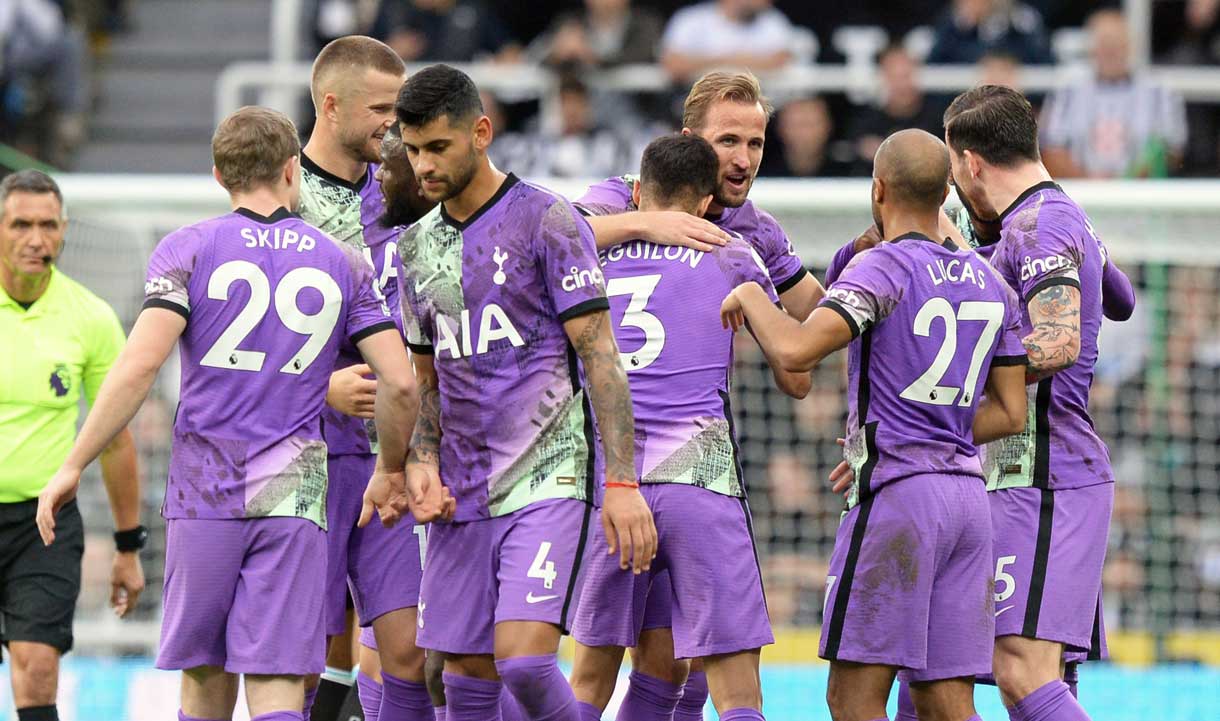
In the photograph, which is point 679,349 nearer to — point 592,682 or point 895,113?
point 592,682

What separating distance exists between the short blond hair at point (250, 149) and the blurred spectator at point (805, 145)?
7572 millimetres

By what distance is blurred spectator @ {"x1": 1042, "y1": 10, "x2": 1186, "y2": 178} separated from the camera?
13391 millimetres

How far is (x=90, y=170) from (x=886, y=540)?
13224 mm

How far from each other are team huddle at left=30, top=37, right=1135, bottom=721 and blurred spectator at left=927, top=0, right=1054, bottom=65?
7956 mm

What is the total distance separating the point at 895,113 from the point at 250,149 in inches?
323

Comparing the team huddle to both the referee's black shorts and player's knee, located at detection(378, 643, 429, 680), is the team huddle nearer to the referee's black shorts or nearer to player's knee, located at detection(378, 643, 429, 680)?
player's knee, located at detection(378, 643, 429, 680)

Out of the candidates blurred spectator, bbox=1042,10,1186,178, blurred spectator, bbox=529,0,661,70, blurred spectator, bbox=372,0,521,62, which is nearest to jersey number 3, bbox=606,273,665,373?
blurred spectator, bbox=1042,10,1186,178

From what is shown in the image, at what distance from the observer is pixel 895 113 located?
13.4 metres

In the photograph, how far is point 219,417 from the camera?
594 cm

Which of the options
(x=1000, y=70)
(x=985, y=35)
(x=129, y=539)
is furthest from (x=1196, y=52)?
(x=129, y=539)

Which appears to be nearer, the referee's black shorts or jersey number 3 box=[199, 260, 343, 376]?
jersey number 3 box=[199, 260, 343, 376]

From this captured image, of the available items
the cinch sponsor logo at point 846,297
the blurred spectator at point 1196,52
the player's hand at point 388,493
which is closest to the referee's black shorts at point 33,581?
the player's hand at point 388,493

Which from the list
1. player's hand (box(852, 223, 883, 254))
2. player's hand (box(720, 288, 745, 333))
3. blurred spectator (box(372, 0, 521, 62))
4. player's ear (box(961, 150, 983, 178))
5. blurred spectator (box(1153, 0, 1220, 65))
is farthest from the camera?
blurred spectator (box(372, 0, 521, 62))

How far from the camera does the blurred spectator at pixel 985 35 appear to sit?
1417cm
